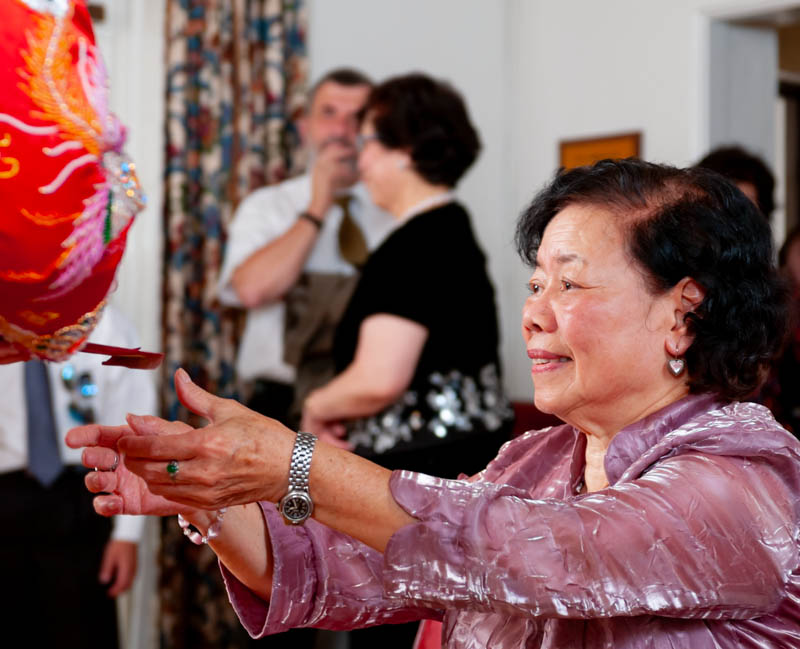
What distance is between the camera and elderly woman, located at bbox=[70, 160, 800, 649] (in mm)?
1092

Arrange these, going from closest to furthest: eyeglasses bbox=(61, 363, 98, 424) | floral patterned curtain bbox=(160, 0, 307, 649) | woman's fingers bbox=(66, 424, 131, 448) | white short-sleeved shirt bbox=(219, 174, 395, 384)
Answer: woman's fingers bbox=(66, 424, 131, 448)
eyeglasses bbox=(61, 363, 98, 424)
white short-sleeved shirt bbox=(219, 174, 395, 384)
floral patterned curtain bbox=(160, 0, 307, 649)

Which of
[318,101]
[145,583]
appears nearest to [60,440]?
[145,583]

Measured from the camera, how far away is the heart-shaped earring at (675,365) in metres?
1.35

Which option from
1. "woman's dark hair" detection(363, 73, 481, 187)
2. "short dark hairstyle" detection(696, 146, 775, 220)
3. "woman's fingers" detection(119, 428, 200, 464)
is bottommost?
"woman's fingers" detection(119, 428, 200, 464)

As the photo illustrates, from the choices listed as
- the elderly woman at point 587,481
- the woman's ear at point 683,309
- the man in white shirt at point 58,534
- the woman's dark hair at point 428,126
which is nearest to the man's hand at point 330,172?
the woman's dark hair at point 428,126

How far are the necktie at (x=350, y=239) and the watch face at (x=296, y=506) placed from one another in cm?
237

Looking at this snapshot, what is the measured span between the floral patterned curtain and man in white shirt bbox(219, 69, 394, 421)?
8.6 inches

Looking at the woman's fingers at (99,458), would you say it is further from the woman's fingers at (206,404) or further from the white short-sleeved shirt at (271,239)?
the white short-sleeved shirt at (271,239)

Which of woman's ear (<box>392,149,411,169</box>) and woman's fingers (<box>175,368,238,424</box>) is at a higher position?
woman's ear (<box>392,149,411,169</box>)

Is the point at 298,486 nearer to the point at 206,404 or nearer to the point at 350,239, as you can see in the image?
the point at 206,404

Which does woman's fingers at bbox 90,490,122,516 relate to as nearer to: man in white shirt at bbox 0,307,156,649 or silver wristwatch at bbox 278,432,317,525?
silver wristwatch at bbox 278,432,317,525

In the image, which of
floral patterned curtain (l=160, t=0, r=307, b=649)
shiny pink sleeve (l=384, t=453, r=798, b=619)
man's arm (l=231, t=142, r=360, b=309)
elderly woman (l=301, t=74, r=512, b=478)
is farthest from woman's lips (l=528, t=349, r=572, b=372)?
floral patterned curtain (l=160, t=0, r=307, b=649)

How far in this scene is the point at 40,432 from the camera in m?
2.83

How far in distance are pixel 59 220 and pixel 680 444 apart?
0.74 m
